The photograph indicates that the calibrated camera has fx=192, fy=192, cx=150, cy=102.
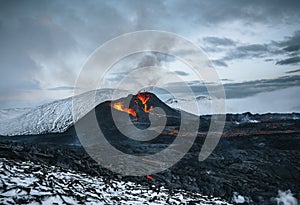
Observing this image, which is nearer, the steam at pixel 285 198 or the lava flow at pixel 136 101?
the steam at pixel 285 198

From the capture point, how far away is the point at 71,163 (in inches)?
425

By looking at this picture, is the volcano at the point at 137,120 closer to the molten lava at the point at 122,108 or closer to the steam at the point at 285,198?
the molten lava at the point at 122,108

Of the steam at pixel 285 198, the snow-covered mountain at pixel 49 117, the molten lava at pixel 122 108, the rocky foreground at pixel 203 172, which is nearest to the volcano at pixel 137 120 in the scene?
the molten lava at pixel 122 108

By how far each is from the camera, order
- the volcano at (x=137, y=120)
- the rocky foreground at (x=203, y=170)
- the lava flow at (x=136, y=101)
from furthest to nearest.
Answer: the lava flow at (x=136, y=101), the volcano at (x=137, y=120), the rocky foreground at (x=203, y=170)

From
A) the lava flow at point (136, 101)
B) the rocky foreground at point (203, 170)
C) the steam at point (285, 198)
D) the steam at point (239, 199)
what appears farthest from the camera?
the lava flow at point (136, 101)

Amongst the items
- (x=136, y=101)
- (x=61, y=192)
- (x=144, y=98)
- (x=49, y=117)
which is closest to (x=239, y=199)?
(x=61, y=192)

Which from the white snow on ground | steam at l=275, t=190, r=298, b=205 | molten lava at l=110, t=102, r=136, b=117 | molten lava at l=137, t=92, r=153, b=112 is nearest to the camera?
the white snow on ground

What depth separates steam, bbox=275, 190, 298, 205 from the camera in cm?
934

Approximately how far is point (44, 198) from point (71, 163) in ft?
22.3

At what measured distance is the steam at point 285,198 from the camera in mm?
9336

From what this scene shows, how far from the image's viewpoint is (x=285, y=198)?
961cm

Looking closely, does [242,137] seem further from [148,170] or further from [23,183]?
[23,183]

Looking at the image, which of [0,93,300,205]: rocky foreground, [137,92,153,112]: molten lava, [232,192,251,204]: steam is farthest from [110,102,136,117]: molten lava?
[232,192,251,204]: steam

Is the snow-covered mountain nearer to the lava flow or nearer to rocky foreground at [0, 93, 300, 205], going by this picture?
the lava flow
